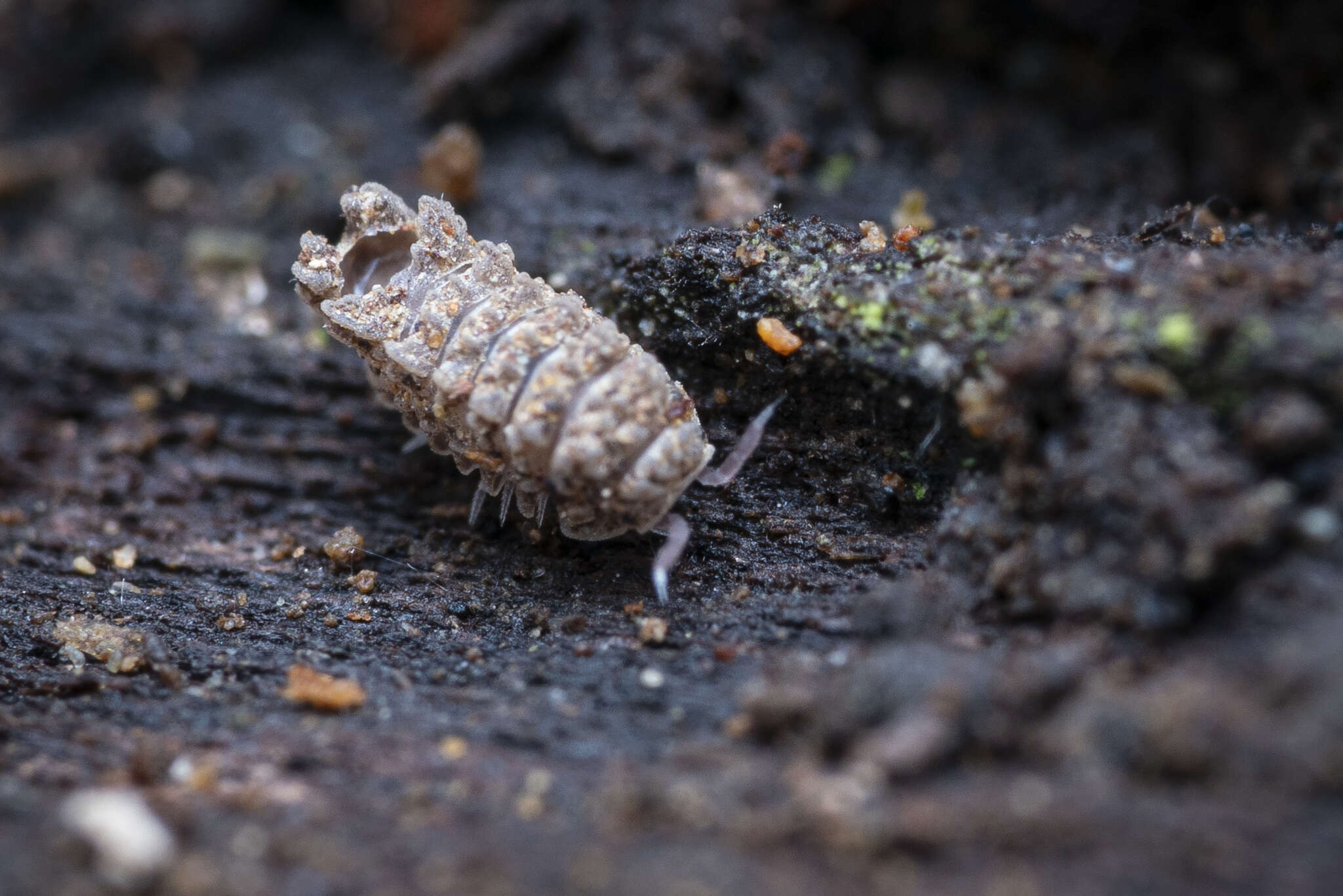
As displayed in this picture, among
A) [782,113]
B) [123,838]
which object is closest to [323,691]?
[123,838]

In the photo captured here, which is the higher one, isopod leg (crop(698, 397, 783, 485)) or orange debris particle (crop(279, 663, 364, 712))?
isopod leg (crop(698, 397, 783, 485))

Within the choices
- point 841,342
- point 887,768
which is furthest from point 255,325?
point 887,768

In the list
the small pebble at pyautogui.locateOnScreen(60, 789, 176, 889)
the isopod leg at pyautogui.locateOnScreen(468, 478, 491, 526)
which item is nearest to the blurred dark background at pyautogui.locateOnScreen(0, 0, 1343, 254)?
the isopod leg at pyautogui.locateOnScreen(468, 478, 491, 526)

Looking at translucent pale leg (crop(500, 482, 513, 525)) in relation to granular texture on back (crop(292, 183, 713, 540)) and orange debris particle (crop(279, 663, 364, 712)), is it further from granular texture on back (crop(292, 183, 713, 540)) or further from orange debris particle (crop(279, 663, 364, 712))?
orange debris particle (crop(279, 663, 364, 712))

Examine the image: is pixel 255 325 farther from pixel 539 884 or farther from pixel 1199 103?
pixel 1199 103

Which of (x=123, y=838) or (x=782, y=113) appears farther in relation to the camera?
(x=782, y=113)

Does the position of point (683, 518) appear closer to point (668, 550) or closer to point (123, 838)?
point (668, 550)

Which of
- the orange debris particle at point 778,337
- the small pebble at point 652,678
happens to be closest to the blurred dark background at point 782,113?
the orange debris particle at point 778,337
